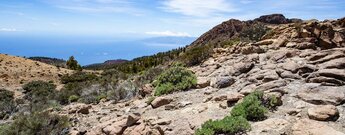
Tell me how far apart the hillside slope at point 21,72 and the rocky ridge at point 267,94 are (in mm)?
30573

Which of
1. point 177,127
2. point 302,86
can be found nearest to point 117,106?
point 177,127

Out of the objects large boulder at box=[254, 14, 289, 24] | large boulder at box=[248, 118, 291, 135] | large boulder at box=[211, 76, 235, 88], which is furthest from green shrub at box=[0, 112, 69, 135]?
large boulder at box=[254, 14, 289, 24]

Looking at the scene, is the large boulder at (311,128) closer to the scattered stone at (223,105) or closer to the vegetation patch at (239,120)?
the vegetation patch at (239,120)

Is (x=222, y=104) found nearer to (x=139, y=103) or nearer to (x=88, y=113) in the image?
(x=139, y=103)

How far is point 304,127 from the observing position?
7.04m

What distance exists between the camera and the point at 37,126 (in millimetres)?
10734

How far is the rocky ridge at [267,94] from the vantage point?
25.3 feet

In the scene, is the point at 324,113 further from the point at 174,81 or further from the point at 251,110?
the point at 174,81

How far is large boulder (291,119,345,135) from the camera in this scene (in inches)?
264

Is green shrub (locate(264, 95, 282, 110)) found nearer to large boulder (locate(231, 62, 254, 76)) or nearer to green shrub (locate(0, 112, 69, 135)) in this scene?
large boulder (locate(231, 62, 254, 76))

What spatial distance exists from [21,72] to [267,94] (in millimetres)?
43605

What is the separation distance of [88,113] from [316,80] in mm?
8517

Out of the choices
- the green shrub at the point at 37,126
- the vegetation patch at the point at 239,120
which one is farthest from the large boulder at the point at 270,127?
the green shrub at the point at 37,126

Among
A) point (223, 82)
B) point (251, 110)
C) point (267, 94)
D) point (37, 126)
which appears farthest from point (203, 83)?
point (37, 126)
